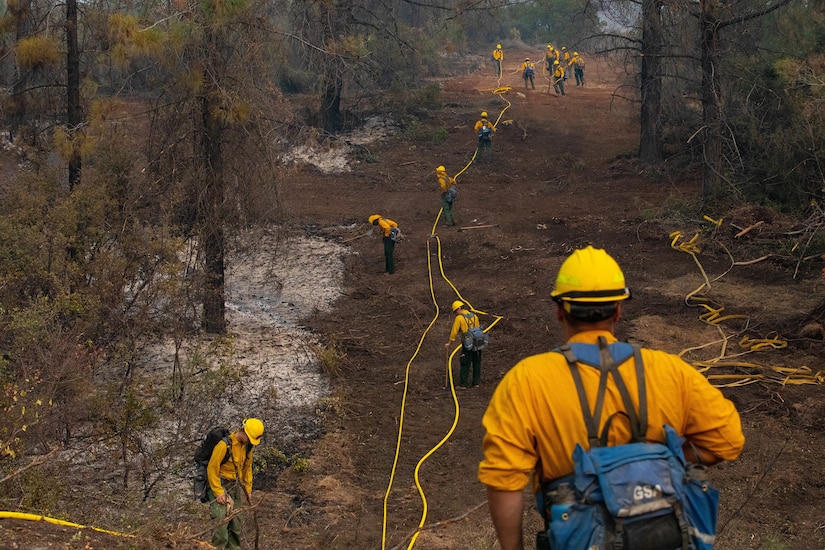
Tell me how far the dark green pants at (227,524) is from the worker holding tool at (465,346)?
3.91 meters

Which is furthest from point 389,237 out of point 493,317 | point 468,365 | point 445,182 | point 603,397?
point 603,397

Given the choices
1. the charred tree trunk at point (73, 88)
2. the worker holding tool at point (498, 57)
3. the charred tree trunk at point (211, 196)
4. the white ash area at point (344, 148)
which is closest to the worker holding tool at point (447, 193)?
the white ash area at point (344, 148)

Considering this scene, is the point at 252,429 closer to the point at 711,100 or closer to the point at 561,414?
the point at 561,414

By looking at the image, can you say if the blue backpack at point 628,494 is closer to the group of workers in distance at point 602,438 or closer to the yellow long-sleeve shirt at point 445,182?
the group of workers in distance at point 602,438

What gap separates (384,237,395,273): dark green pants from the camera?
52.4 feet

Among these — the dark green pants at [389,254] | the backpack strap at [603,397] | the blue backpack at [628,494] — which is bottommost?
the dark green pants at [389,254]

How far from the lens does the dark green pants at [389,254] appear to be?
1598 cm

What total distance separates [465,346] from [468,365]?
0.43m

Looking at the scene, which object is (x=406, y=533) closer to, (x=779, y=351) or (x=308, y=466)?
(x=308, y=466)

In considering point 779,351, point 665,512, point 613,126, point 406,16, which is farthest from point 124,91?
point 406,16

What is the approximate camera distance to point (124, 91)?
12781 millimetres

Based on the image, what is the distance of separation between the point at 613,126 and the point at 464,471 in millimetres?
19890

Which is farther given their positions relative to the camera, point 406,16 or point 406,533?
point 406,16

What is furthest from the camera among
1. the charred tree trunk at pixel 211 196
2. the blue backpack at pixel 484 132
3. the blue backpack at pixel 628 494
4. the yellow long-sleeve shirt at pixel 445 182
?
the blue backpack at pixel 484 132
